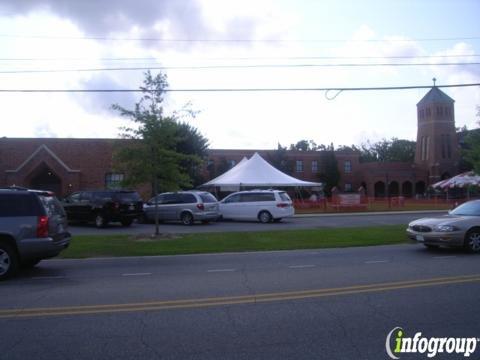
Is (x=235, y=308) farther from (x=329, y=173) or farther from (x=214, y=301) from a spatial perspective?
(x=329, y=173)

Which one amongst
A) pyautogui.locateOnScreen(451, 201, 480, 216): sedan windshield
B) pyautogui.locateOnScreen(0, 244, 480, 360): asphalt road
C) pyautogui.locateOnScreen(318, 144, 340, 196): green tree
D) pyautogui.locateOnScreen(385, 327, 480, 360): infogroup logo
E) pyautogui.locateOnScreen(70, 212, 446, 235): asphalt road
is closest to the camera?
pyautogui.locateOnScreen(385, 327, 480, 360): infogroup logo

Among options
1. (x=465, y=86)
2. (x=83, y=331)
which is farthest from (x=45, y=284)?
(x=465, y=86)

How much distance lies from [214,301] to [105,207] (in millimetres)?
15751

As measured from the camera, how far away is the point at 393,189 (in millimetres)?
72250

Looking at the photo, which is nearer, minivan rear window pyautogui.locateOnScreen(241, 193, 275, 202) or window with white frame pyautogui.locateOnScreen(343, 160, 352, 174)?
minivan rear window pyautogui.locateOnScreen(241, 193, 275, 202)

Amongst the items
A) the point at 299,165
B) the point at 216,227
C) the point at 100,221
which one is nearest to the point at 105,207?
the point at 100,221

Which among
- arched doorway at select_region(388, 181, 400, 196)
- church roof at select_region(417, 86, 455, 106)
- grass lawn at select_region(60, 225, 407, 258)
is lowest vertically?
grass lawn at select_region(60, 225, 407, 258)

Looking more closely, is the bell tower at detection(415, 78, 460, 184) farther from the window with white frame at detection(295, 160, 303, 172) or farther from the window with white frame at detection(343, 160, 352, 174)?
the window with white frame at detection(295, 160, 303, 172)

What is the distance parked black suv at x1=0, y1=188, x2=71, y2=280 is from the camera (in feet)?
31.8

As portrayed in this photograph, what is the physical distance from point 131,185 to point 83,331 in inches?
472

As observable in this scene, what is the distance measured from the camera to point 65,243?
10766mm

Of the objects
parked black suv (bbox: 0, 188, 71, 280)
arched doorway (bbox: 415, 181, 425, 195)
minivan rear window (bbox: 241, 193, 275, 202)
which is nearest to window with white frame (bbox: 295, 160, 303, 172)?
arched doorway (bbox: 415, 181, 425, 195)

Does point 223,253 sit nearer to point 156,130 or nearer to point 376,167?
point 156,130

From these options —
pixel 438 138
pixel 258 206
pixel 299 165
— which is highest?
pixel 438 138
